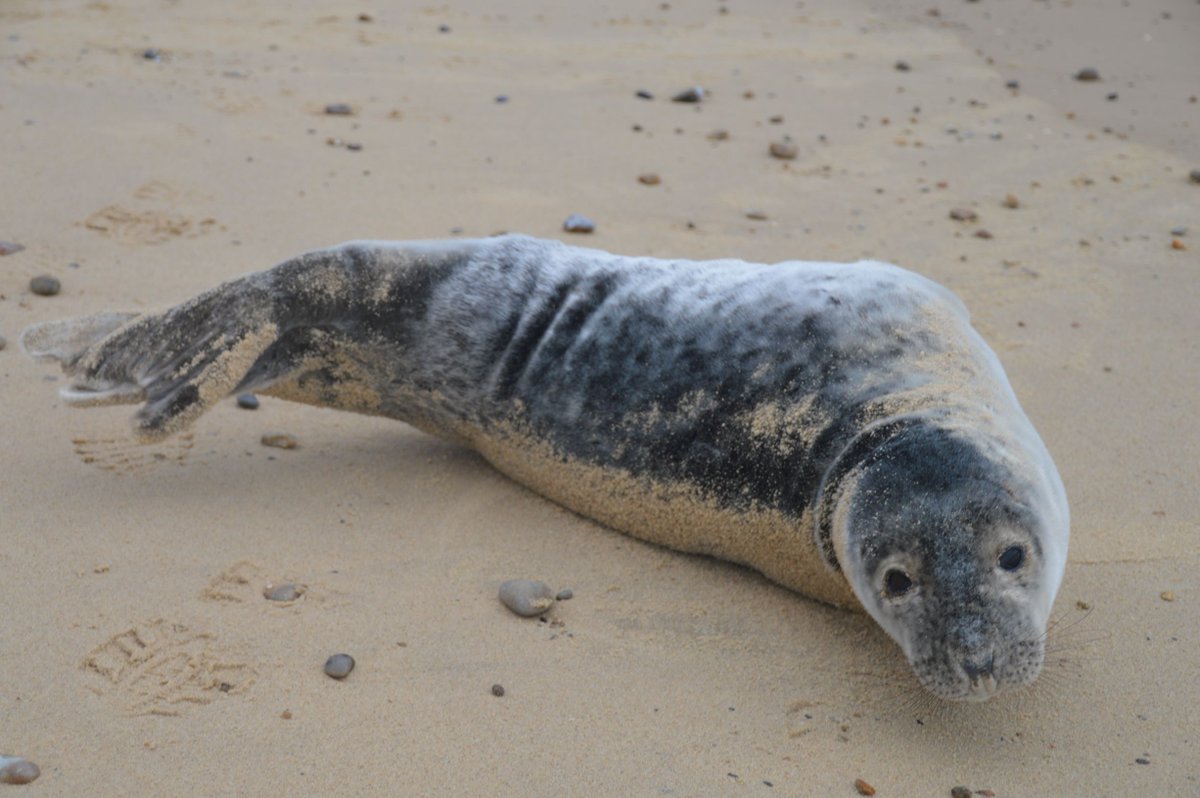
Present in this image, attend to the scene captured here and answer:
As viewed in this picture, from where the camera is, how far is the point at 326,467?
3939mm

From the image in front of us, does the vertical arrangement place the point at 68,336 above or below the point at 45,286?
above

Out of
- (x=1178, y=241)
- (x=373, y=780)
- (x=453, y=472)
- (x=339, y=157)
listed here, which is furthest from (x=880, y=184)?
(x=373, y=780)

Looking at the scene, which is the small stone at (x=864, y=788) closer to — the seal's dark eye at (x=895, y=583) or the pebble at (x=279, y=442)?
the seal's dark eye at (x=895, y=583)

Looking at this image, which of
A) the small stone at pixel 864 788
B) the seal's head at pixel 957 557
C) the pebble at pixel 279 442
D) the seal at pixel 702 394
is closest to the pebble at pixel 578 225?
the seal at pixel 702 394

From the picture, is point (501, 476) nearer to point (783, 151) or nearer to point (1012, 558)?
point (1012, 558)

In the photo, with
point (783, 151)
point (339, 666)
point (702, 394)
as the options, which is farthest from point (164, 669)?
point (783, 151)

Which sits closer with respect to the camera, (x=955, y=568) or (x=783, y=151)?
(x=955, y=568)

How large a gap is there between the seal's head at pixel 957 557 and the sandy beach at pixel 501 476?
26cm

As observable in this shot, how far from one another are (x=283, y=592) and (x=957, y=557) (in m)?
1.62

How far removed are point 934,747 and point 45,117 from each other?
5.29 metres

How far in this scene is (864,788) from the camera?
8.89 ft

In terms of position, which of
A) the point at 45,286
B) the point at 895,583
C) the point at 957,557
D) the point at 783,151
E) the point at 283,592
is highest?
the point at 957,557

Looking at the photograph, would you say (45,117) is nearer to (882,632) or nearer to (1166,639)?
(882,632)

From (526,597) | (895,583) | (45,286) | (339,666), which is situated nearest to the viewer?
(895,583)
